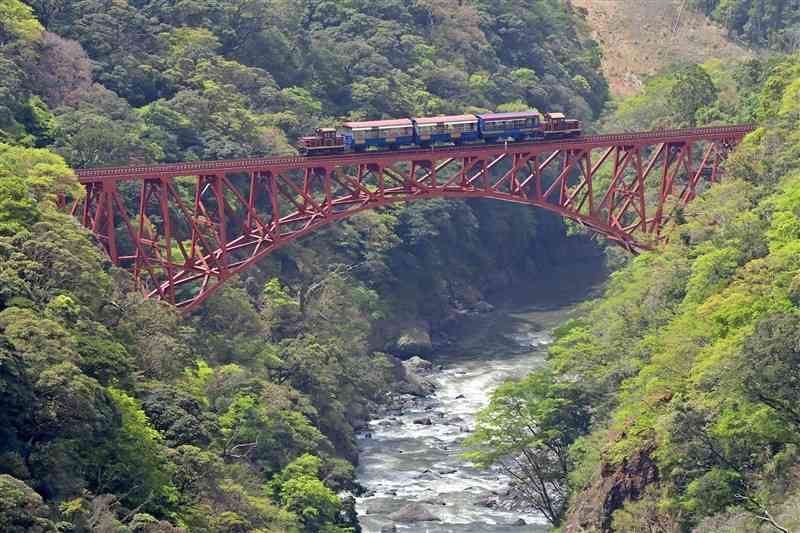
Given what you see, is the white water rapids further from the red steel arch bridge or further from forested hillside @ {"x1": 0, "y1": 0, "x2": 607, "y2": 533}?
the red steel arch bridge

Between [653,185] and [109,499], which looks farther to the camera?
[653,185]

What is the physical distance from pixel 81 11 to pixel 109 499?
172 feet

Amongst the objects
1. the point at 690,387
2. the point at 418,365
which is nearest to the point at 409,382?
the point at 418,365

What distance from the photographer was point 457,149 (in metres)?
80.2

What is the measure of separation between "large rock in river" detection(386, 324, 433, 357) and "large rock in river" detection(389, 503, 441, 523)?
78.9ft

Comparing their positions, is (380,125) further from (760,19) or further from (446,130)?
(760,19)

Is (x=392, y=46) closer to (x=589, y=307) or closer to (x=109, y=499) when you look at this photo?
(x=589, y=307)

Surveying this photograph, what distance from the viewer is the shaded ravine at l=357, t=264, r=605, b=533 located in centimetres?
7044

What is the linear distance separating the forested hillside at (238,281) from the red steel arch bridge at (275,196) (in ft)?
7.74

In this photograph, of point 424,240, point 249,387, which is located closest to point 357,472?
point 249,387

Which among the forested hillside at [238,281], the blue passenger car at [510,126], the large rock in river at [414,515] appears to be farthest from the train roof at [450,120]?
the large rock in river at [414,515]

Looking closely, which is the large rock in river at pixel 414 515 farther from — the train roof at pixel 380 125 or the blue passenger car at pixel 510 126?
the blue passenger car at pixel 510 126

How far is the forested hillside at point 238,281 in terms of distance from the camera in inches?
2143

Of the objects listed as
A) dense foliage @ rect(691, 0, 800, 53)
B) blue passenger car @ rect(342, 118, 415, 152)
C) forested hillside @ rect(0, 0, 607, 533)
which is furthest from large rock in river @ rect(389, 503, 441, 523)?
dense foliage @ rect(691, 0, 800, 53)
